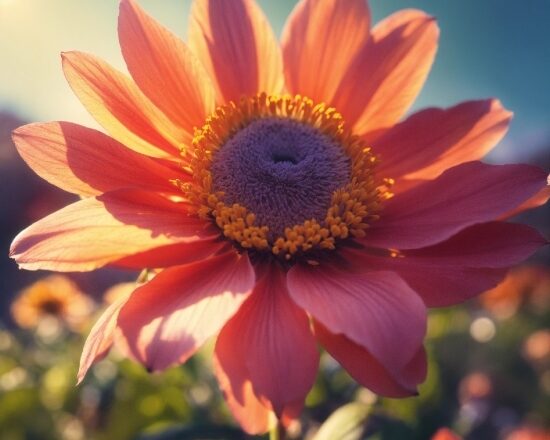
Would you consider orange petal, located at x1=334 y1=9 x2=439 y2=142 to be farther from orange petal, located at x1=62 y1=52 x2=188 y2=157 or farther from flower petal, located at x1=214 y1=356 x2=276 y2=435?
flower petal, located at x1=214 y1=356 x2=276 y2=435

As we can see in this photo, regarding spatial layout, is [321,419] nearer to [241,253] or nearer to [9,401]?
[241,253]

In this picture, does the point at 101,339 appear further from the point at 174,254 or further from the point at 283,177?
the point at 283,177

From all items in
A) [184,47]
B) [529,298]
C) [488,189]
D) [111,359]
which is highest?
[184,47]

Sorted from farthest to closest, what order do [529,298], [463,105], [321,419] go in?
[529,298]
[321,419]
[463,105]

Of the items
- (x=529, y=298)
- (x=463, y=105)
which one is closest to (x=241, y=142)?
(x=463, y=105)

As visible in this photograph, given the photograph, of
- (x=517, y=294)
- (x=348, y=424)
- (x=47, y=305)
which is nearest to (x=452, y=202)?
(x=348, y=424)

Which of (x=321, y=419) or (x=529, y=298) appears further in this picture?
(x=529, y=298)

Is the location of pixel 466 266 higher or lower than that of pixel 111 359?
higher
